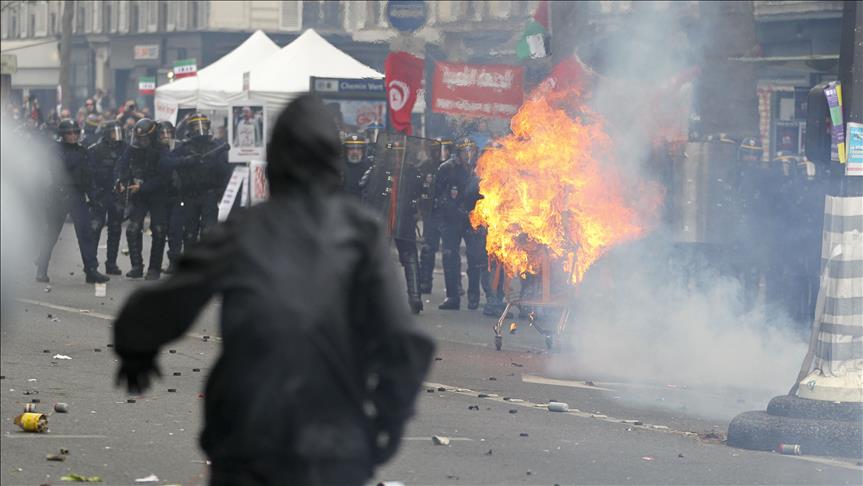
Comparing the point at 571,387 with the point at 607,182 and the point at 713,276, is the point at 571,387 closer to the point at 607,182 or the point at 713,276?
the point at 607,182

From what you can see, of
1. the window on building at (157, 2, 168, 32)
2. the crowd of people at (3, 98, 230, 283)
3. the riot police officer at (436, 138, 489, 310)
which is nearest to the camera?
the riot police officer at (436, 138, 489, 310)

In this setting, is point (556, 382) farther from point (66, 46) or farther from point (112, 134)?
point (66, 46)

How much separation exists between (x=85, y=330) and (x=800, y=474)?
735 centimetres

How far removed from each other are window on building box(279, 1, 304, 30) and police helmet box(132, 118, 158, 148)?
39.4 m

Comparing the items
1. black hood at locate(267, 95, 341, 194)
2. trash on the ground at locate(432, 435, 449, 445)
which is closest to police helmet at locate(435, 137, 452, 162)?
trash on the ground at locate(432, 435, 449, 445)

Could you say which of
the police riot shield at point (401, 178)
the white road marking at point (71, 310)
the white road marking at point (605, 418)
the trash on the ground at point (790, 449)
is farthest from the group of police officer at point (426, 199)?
the trash on the ground at point (790, 449)

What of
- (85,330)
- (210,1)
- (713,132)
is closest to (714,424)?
(85,330)

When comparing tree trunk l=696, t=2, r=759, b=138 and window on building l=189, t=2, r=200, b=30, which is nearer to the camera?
tree trunk l=696, t=2, r=759, b=138

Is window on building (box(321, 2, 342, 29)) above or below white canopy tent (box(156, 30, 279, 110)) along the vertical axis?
above

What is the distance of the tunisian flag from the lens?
20719 millimetres

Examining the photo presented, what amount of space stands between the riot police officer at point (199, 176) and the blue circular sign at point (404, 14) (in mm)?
2749

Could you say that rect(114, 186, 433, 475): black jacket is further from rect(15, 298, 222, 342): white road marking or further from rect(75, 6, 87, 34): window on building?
rect(75, 6, 87, 34): window on building

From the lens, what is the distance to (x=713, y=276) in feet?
54.1

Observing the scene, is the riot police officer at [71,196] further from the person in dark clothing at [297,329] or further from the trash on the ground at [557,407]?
the person in dark clothing at [297,329]
